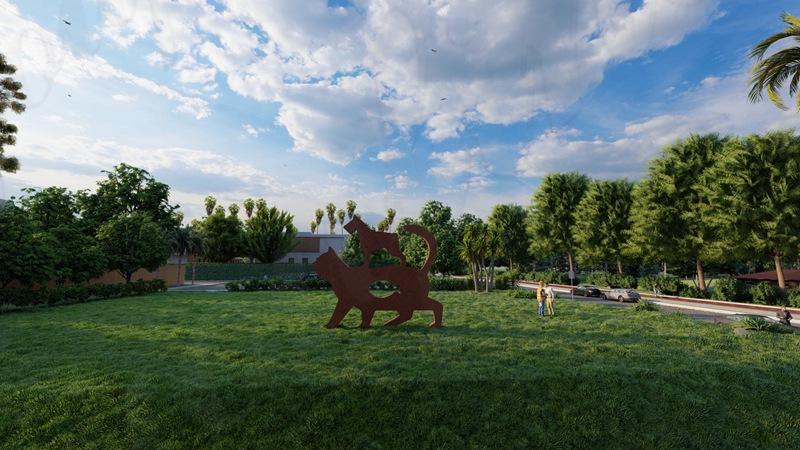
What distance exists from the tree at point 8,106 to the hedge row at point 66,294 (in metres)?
8.61

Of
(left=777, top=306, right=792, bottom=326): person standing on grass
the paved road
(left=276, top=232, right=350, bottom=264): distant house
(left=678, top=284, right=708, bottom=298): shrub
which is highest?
(left=276, top=232, right=350, bottom=264): distant house

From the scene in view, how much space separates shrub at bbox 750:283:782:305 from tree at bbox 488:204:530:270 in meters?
30.9

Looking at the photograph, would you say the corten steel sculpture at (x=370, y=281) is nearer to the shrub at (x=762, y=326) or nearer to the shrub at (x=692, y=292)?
the shrub at (x=762, y=326)

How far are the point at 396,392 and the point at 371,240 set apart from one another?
6625 millimetres

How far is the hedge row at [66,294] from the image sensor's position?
61.2 ft

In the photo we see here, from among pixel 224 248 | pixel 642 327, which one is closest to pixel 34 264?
pixel 642 327

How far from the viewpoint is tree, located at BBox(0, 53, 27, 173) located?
21.5m

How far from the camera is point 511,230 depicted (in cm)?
5494

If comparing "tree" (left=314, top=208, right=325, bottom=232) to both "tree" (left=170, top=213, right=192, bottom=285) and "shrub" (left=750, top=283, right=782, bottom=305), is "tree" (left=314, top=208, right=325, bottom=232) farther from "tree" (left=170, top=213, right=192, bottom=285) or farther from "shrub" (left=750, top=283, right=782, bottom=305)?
"shrub" (left=750, top=283, right=782, bottom=305)

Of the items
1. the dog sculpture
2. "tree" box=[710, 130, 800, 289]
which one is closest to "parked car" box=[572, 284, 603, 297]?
"tree" box=[710, 130, 800, 289]

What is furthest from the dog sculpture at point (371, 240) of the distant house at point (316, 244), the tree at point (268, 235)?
the distant house at point (316, 244)

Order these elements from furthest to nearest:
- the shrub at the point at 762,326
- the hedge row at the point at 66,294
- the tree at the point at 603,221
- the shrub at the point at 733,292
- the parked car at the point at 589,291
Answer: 1. the tree at the point at 603,221
2. the parked car at the point at 589,291
3. the shrub at the point at 733,292
4. the hedge row at the point at 66,294
5. the shrub at the point at 762,326

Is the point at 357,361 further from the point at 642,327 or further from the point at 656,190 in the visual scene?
the point at 656,190

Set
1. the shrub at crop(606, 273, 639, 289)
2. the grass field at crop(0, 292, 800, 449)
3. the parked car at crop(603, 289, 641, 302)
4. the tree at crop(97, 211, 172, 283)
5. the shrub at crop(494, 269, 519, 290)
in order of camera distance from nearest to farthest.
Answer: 1. the grass field at crop(0, 292, 800, 449)
2. the parked car at crop(603, 289, 641, 302)
3. the tree at crop(97, 211, 172, 283)
4. the shrub at crop(494, 269, 519, 290)
5. the shrub at crop(606, 273, 639, 289)
